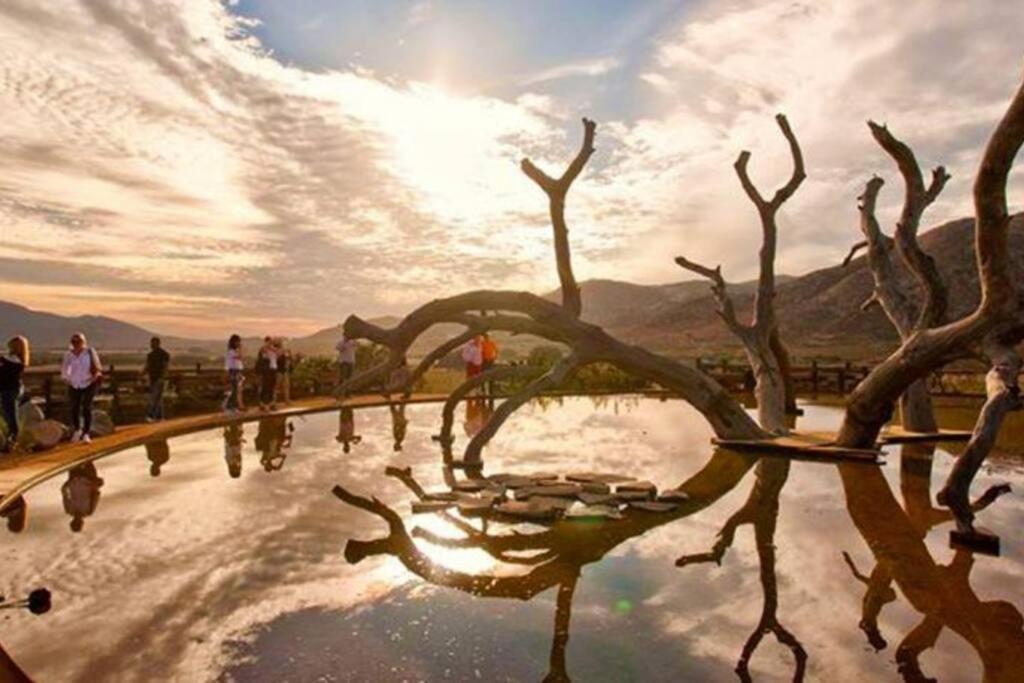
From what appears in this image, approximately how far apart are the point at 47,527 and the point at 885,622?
8997 millimetres

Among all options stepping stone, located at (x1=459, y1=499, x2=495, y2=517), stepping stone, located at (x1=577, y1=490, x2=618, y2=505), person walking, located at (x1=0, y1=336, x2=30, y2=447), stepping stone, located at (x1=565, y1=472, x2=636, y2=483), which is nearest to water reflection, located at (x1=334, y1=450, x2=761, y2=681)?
stepping stone, located at (x1=459, y1=499, x2=495, y2=517)

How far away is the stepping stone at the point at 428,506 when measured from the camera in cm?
997

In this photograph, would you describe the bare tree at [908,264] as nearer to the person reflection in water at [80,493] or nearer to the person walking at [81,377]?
the person reflection in water at [80,493]

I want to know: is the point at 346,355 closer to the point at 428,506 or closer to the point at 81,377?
the point at 81,377

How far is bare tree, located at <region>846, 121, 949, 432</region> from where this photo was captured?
50.4ft

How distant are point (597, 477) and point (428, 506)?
3.15 meters

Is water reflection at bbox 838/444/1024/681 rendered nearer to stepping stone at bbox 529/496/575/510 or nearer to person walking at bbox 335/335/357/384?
stepping stone at bbox 529/496/575/510

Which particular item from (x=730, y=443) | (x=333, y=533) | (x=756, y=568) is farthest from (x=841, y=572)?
(x=730, y=443)

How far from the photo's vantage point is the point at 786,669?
516cm

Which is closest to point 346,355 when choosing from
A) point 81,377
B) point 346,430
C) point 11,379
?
point 346,430

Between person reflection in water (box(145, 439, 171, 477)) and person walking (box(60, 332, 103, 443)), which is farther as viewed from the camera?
person walking (box(60, 332, 103, 443))

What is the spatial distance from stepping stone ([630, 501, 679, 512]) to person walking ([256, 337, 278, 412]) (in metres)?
13.4

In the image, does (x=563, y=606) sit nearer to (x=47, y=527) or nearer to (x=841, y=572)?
(x=841, y=572)

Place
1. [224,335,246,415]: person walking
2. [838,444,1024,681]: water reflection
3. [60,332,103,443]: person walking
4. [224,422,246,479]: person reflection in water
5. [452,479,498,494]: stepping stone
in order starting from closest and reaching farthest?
1. [838,444,1024,681]: water reflection
2. [452,479,498,494]: stepping stone
3. [224,422,246,479]: person reflection in water
4. [60,332,103,443]: person walking
5. [224,335,246,415]: person walking
